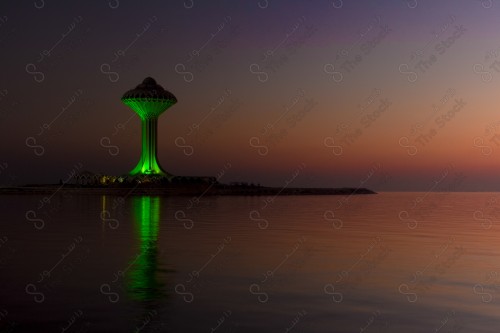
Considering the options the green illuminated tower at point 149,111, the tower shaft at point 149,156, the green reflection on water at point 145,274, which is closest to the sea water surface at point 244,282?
the green reflection on water at point 145,274

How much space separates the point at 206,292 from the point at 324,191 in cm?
13978

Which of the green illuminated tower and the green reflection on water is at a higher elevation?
the green illuminated tower

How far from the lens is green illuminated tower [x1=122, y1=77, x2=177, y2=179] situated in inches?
4550

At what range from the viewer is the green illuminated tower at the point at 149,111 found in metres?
116

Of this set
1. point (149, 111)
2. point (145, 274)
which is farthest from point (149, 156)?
point (145, 274)

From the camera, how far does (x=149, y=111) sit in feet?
392

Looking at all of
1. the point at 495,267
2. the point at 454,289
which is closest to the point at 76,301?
the point at 454,289

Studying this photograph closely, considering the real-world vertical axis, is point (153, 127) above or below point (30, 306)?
above

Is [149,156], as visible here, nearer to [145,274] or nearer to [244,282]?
[145,274]

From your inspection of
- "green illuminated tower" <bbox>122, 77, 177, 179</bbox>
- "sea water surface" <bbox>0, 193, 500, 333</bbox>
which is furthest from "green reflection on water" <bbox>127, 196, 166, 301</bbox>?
"green illuminated tower" <bbox>122, 77, 177, 179</bbox>

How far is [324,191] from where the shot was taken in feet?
498

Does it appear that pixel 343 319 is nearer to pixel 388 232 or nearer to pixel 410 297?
pixel 410 297

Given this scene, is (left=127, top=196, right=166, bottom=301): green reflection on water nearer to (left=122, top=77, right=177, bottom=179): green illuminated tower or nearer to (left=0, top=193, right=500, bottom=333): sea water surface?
(left=0, top=193, right=500, bottom=333): sea water surface

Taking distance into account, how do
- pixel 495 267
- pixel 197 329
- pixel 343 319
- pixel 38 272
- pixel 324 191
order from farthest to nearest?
1. pixel 324 191
2. pixel 495 267
3. pixel 38 272
4. pixel 343 319
5. pixel 197 329
